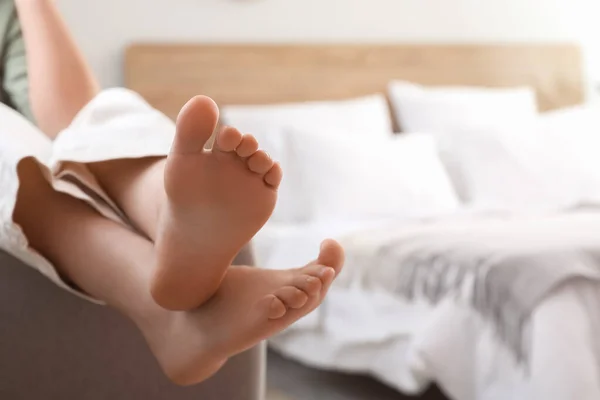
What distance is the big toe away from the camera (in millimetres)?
826

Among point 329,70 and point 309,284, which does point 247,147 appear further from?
point 329,70

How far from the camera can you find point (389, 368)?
7.01 feet

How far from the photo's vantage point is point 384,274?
2.17 meters

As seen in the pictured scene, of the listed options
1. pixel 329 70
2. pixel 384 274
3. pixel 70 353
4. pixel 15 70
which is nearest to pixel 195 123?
pixel 70 353

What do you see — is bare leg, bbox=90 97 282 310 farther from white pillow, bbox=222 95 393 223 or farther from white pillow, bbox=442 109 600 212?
white pillow, bbox=442 109 600 212

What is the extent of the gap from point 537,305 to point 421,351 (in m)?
0.32

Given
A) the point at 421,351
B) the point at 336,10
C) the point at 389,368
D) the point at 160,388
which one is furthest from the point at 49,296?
the point at 336,10

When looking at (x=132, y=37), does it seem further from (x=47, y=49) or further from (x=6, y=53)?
(x=47, y=49)

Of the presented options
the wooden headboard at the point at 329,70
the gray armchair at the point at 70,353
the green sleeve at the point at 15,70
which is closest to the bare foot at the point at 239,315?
the gray armchair at the point at 70,353

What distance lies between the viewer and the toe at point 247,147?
855 mm

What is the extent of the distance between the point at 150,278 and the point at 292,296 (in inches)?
6.8

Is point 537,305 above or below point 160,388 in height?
below

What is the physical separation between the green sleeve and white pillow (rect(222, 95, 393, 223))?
114 cm

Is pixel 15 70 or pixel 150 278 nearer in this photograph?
pixel 150 278
